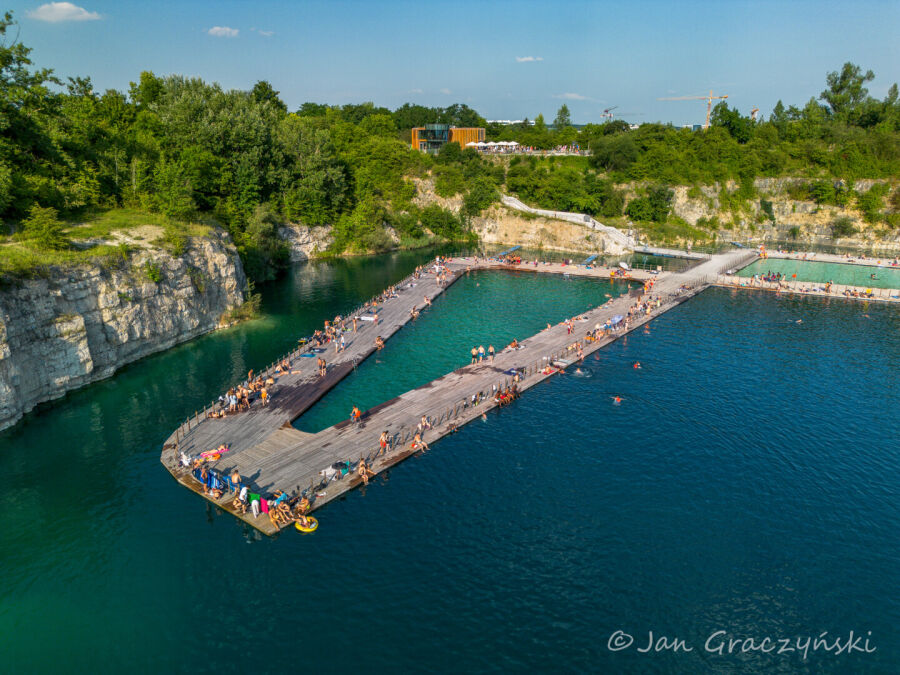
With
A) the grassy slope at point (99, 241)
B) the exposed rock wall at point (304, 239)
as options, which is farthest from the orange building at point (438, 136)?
the grassy slope at point (99, 241)

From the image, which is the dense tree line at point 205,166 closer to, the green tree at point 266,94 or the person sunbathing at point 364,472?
the green tree at point 266,94

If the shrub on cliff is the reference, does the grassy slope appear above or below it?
below

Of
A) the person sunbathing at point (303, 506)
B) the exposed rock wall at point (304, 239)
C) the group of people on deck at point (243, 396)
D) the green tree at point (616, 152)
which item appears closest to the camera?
the person sunbathing at point (303, 506)

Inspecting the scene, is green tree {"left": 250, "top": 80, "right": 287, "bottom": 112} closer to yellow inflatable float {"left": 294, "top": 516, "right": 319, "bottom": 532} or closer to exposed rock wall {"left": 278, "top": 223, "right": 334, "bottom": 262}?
exposed rock wall {"left": 278, "top": 223, "right": 334, "bottom": 262}

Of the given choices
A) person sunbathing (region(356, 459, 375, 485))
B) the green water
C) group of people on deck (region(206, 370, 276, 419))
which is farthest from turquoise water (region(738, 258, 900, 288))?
group of people on deck (region(206, 370, 276, 419))

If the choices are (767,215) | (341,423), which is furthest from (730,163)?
(341,423)

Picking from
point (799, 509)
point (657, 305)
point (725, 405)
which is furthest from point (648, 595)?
point (657, 305)
